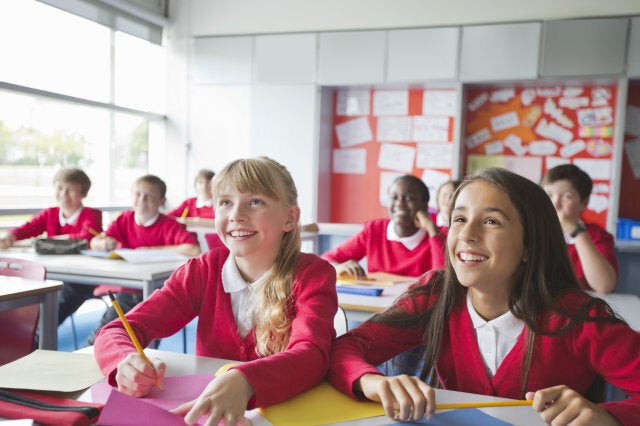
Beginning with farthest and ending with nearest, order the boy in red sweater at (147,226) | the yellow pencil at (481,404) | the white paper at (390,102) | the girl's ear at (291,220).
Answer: the white paper at (390,102)
the boy in red sweater at (147,226)
the girl's ear at (291,220)
the yellow pencil at (481,404)

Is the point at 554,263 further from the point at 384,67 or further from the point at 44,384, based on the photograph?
the point at 384,67

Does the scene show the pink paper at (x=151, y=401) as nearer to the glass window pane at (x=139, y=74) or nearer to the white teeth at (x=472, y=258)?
the white teeth at (x=472, y=258)

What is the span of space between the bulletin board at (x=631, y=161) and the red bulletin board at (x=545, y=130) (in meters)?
0.13

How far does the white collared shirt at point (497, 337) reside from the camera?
1.18 m

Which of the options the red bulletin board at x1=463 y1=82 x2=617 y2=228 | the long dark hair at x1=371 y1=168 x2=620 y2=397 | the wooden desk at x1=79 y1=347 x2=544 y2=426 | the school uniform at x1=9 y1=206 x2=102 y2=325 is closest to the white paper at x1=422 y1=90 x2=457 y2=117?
the red bulletin board at x1=463 y1=82 x2=617 y2=228

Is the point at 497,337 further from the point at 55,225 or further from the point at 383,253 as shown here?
the point at 55,225

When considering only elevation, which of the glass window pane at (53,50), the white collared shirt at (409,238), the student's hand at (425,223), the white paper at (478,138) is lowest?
the white collared shirt at (409,238)

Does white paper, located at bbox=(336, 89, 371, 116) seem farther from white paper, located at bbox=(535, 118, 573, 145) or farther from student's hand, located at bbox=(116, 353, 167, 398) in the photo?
student's hand, located at bbox=(116, 353, 167, 398)

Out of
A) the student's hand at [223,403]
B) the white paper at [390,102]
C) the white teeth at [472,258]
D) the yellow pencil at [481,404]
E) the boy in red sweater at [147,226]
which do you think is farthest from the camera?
the white paper at [390,102]

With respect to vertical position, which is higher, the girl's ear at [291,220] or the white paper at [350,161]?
the white paper at [350,161]

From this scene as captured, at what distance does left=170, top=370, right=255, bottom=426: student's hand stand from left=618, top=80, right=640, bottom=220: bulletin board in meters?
4.51

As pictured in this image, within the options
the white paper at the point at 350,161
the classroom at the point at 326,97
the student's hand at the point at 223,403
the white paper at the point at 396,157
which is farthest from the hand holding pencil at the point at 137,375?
the white paper at the point at 350,161

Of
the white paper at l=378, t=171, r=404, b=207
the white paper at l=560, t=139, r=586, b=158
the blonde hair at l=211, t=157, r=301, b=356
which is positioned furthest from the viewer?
the white paper at l=378, t=171, r=404, b=207

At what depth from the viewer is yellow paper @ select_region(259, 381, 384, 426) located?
907 mm
